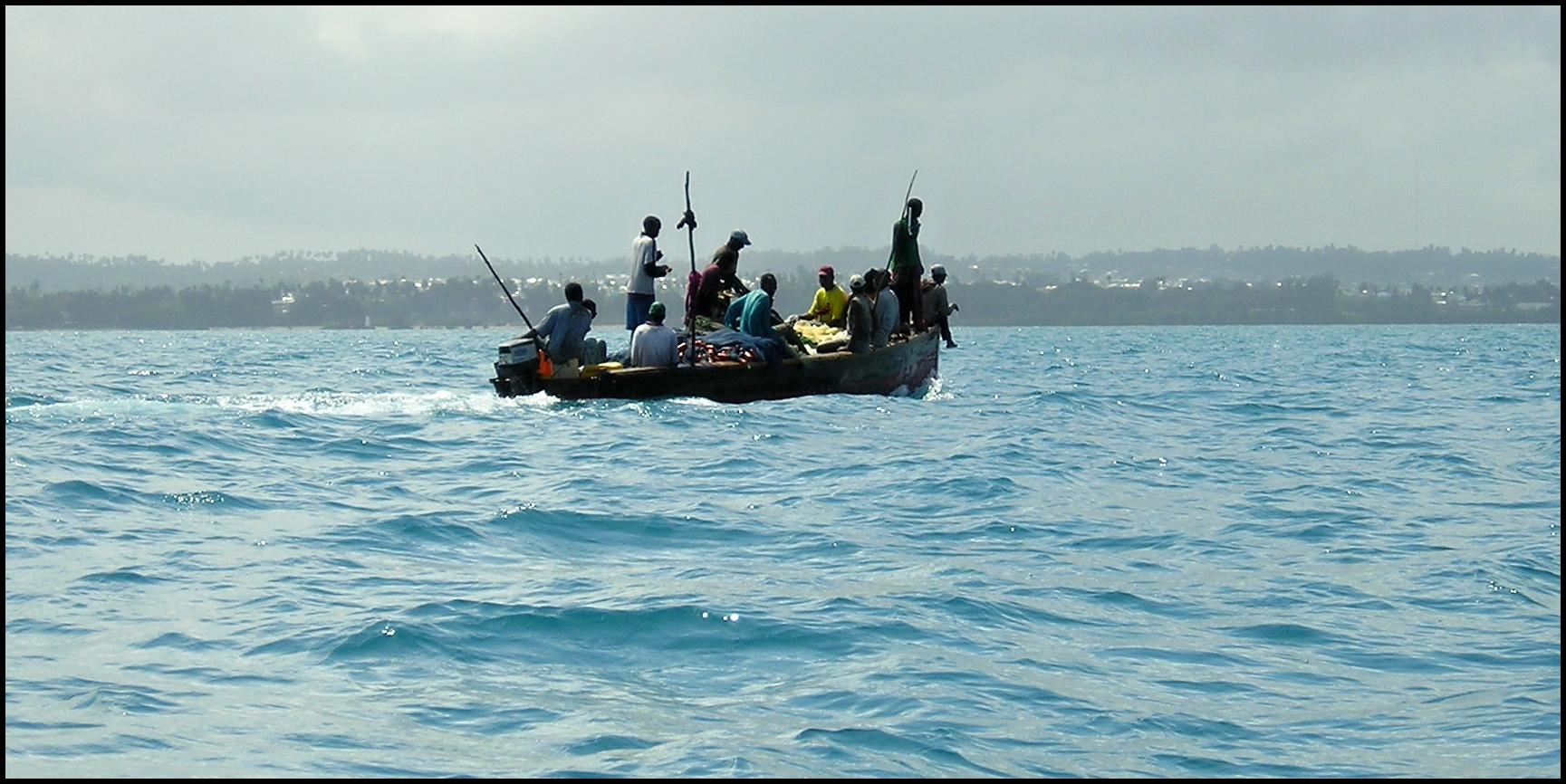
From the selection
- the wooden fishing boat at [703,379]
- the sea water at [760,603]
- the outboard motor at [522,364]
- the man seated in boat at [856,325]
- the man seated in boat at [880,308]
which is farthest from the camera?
the man seated in boat at [880,308]

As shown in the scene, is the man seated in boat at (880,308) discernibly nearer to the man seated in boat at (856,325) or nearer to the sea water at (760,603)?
the man seated in boat at (856,325)

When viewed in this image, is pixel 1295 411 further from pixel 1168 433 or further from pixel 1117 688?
pixel 1117 688

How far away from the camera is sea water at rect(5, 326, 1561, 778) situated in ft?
20.4

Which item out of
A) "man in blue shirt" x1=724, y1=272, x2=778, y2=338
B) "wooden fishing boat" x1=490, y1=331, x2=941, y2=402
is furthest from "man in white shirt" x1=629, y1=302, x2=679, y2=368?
"man in blue shirt" x1=724, y1=272, x2=778, y2=338

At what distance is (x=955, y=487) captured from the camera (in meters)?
13.8

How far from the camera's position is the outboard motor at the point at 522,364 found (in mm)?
19953

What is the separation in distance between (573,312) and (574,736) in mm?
14538

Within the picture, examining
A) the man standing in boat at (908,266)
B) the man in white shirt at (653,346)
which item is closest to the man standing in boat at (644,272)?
the man in white shirt at (653,346)

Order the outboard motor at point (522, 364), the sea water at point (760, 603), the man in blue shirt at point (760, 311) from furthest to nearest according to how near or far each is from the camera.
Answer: the man in blue shirt at point (760, 311), the outboard motor at point (522, 364), the sea water at point (760, 603)

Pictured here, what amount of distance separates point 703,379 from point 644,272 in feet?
5.75

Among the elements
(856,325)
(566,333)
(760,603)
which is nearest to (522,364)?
(566,333)

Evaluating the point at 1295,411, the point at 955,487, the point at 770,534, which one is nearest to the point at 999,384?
the point at 1295,411

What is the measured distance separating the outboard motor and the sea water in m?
1.71

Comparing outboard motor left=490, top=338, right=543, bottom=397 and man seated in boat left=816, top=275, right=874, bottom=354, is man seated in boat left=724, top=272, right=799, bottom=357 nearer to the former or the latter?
man seated in boat left=816, top=275, right=874, bottom=354
